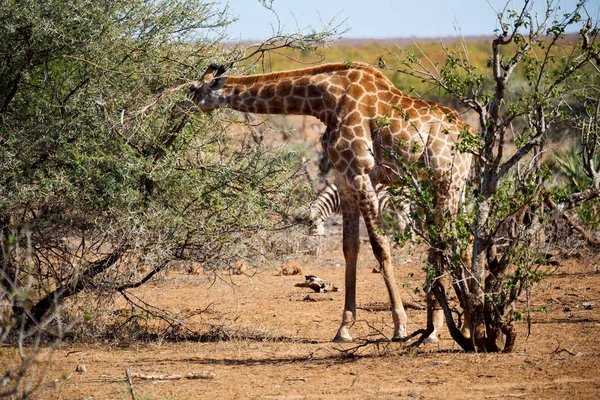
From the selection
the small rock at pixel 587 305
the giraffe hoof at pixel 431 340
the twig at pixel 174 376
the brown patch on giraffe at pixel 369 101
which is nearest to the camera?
the twig at pixel 174 376

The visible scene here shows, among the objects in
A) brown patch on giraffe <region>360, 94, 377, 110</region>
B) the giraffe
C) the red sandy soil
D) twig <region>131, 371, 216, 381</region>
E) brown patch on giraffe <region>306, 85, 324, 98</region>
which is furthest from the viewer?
brown patch on giraffe <region>306, 85, 324, 98</region>

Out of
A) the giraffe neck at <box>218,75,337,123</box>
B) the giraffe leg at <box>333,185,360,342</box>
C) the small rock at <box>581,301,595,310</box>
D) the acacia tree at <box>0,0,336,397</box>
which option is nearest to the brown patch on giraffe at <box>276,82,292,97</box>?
the giraffe neck at <box>218,75,337,123</box>

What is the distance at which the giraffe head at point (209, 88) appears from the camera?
8227 millimetres

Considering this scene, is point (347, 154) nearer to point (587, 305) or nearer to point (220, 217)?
point (220, 217)

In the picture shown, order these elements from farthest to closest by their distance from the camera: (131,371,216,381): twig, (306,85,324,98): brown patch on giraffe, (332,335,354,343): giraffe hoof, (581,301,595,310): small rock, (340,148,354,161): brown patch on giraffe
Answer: (581,301,595,310): small rock < (306,85,324,98): brown patch on giraffe < (340,148,354,161): brown patch on giraffe < (332,335,354,343): giraffe hoof < (131,371,216,381): twig

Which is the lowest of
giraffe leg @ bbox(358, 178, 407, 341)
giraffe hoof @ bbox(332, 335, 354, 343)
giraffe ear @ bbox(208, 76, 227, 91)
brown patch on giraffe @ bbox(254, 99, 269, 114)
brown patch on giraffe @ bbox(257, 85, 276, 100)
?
giraffe hoof @ bbox(332, 335, 354, 343)

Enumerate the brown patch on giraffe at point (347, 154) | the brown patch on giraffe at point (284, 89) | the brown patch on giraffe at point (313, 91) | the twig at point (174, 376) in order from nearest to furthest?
the twig at point (174, 376) < the brown patch on giraffe at point (347, 154) < the brown patch on giraffe at point (313, 91) < the brown patch on giraffe at point (284, 89)

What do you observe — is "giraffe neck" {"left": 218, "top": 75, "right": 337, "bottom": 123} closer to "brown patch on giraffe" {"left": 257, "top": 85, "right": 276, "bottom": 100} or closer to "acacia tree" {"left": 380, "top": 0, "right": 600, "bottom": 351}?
"brown patch on giraffe" {"left": 257, "top": 85, "right": 276, "bottom": 100}

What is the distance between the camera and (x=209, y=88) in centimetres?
833

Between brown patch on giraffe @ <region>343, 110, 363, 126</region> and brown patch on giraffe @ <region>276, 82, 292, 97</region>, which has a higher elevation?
brown patch on giraffe @ <region>276, 82, 292, 97</region>

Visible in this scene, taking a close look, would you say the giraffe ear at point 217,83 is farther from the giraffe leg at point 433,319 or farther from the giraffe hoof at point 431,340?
the giraffe hoof at point 431,340

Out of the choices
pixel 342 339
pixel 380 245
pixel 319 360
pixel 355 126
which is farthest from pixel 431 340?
pixel 355 126

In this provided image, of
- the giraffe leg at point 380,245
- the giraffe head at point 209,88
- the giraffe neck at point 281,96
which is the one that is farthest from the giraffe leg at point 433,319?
the giraffe head at point 209,88

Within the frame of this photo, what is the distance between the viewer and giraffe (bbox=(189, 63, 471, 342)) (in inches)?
308
